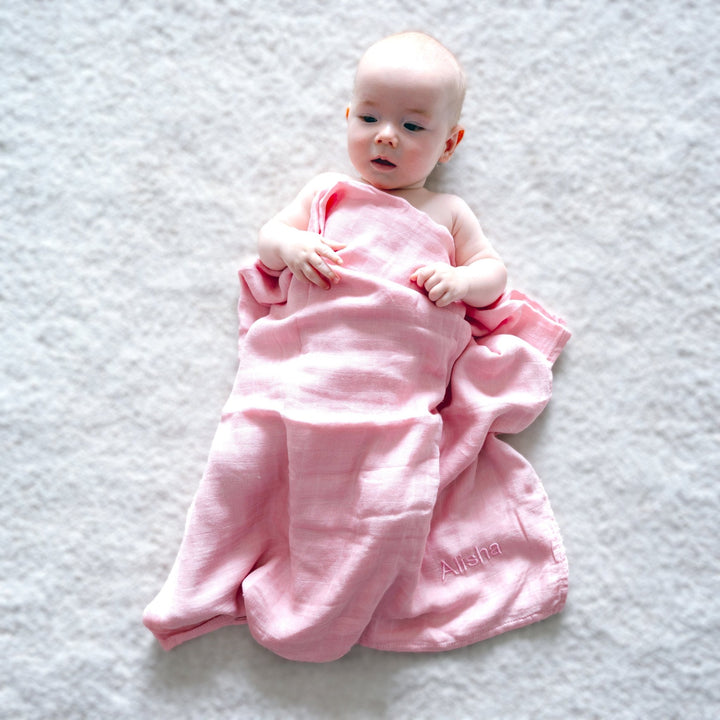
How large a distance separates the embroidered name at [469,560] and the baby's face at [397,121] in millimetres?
499

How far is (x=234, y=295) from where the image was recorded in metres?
1.05

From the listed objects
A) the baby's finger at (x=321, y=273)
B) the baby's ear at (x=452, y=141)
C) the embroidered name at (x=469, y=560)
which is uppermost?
the baby's ear at (x=452, y=141)

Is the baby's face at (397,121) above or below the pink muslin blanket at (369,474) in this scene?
above

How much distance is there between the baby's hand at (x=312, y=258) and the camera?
925mm

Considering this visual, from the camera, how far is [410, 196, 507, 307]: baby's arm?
3.08 ft

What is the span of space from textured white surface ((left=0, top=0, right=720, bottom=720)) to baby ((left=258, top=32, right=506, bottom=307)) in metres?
0.10

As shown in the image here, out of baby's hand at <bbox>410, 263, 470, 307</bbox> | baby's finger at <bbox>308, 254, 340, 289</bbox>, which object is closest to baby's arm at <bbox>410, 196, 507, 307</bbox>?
baby's hand at <bbox>410, 263, 470, 307</bbox>

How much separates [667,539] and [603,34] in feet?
2.39

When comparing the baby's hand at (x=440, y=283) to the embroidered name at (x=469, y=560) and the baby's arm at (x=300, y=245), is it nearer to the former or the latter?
the baby's arm at (x=300, y=245)

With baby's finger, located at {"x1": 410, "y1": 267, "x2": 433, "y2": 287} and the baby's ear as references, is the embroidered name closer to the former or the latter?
baby's finger, located at {"x1": 410, "y1": 267, "x2": 433, "y2": 287}

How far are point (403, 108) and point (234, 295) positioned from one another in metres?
0.34

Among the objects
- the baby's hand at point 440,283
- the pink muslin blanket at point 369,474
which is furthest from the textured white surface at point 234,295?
the baby's hand at point 440,283

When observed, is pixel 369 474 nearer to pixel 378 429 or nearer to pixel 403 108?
pixel 378 429

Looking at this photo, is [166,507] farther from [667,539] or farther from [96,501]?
[667,539]
